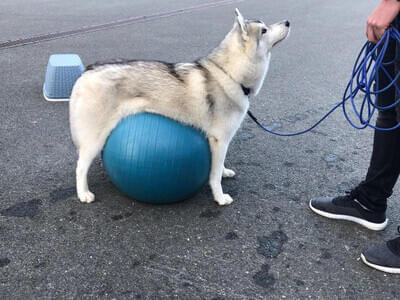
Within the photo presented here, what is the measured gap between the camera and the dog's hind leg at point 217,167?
133 inches

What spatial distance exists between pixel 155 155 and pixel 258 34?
47.9 inches

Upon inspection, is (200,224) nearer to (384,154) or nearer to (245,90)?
(245,90)

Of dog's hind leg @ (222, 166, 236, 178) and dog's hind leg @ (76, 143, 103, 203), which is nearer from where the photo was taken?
dog's hind leg @ (76, 143, 103, 203)

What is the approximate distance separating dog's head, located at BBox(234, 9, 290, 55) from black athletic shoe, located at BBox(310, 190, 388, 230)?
1278 millimetres

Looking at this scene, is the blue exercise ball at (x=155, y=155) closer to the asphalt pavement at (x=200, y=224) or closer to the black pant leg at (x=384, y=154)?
the asphalt pavement at (x=200, y=224)

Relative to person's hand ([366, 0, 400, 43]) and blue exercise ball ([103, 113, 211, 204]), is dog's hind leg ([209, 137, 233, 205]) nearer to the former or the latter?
blue exercise ball ([103, 113, 211, 204])

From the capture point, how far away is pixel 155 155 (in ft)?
10.2

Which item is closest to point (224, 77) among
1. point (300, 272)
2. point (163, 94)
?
point (163, 94)

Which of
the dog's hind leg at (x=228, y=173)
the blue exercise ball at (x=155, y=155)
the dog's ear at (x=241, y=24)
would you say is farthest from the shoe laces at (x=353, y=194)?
the dog's ear at (x=241, y=24)

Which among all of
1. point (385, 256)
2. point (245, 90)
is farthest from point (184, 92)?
point (385, 256)

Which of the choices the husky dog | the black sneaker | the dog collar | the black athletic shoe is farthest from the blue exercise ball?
the black sneaker

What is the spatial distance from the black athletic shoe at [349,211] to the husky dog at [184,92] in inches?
32.8

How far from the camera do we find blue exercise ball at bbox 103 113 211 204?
311 centimetres

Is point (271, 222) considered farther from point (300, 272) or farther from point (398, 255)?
point (398, 255)
